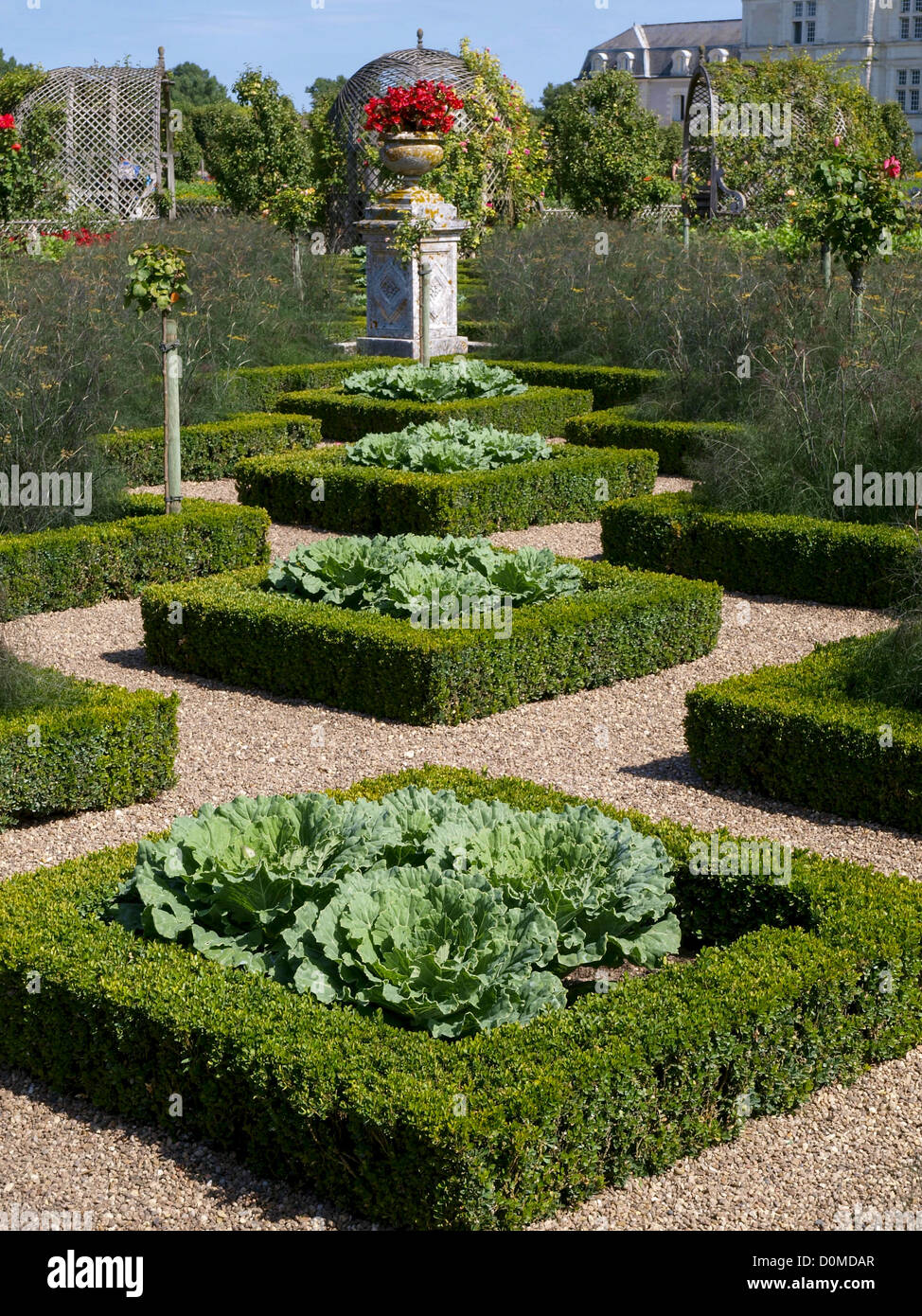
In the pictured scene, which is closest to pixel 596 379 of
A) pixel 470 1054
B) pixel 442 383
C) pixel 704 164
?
pixel 442 383

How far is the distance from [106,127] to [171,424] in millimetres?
19782

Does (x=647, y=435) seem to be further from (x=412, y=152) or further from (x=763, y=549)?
(x=412, y=152)

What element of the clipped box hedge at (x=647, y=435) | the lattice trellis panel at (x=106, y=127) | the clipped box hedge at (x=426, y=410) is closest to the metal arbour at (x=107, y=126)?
the lattice trellis panel at (x=106, y=127)

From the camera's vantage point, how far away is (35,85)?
28.3m

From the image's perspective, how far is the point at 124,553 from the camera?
31.7ft

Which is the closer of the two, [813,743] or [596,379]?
[813,743]

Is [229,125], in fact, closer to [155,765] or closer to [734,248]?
[734,248]

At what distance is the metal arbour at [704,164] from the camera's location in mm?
22719

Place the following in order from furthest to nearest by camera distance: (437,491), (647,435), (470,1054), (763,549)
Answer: (647,435) < (437,491) < (763,549) < (470,1054)

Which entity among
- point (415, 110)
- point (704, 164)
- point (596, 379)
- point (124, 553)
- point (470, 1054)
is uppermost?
point (704, 164)

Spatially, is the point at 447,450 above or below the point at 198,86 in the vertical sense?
below

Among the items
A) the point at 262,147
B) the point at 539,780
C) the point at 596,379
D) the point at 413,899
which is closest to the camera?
the point at 413,899

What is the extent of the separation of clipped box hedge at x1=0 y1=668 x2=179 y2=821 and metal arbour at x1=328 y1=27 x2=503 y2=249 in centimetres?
2248

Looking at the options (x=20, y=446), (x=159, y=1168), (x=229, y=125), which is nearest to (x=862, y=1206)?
(x=159, y=1168)
